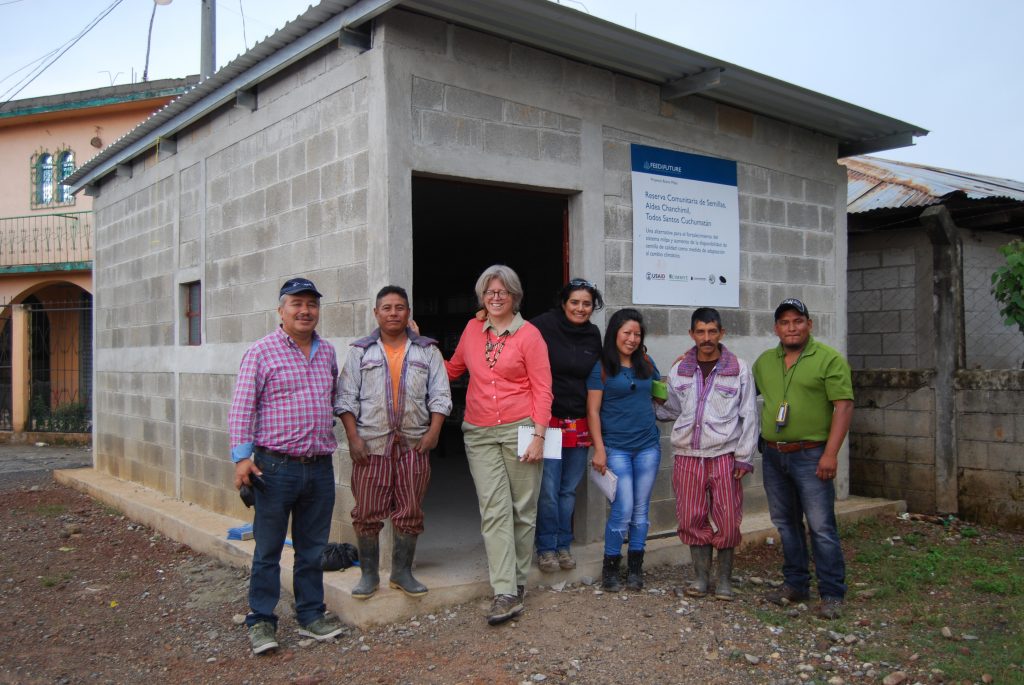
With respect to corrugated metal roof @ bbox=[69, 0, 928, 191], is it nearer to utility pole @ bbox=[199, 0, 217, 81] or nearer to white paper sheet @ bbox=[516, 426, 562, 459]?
white paper sheet @ bbox=[516, 426, 562, 459]

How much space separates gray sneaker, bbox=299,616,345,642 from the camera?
14.6 feet

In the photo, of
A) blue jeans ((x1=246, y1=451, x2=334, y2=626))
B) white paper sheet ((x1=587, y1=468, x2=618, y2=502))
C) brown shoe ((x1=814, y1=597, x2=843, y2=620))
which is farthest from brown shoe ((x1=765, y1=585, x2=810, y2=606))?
blue jeans ((x1=246, y1=451, x2=334, y2=626))

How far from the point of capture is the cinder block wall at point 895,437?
303 inches

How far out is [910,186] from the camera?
8.79m

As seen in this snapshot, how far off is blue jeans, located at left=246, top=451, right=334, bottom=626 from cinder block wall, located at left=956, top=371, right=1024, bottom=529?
5.76 metres

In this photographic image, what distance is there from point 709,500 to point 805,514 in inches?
21.6

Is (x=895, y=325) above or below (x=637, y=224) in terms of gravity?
below

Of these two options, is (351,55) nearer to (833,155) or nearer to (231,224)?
(231,224)

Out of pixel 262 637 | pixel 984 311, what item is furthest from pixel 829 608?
pixel 984 311

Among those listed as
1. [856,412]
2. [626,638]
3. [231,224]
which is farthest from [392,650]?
[856,412]

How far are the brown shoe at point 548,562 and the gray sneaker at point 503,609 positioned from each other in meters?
0.55

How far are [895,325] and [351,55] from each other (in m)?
6.07

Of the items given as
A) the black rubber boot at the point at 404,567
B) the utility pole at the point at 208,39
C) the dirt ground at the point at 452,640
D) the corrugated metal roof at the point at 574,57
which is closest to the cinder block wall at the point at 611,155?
the corrugated metal roof at the point at 574,57

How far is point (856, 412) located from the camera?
8.22 m
